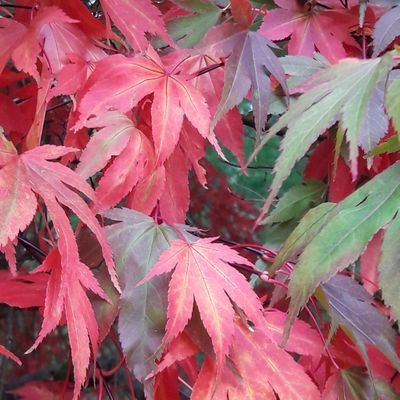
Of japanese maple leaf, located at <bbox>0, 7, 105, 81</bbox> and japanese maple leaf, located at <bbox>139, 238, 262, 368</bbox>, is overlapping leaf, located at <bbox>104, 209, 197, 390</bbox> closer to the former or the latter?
japanese maple leaf, located at <bbox>139, 238, 262, 368</bbox>

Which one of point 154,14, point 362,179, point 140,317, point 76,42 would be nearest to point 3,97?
point 76,42

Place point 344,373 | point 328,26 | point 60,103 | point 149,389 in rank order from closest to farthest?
point 149,389
point 344,373
point 328,26
point 60,103

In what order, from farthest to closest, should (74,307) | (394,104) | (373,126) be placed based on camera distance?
(373,126)
(74,307)
(394,104)

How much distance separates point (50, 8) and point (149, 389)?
0.43 m

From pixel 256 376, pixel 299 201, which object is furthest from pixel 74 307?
pixel 299 201

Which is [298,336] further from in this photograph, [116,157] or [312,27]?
[312,27]

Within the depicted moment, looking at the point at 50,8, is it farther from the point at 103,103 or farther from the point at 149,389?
the point at 149,389

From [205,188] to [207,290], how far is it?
0.56 feet

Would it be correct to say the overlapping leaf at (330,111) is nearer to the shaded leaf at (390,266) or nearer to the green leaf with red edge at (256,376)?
the shaded leaf at (390,266)

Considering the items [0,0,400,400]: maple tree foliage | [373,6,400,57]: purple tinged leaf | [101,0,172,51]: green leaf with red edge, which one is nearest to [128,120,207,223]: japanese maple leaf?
[0,0,400,400]: maple tree foliage

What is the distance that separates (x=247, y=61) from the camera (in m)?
0.74

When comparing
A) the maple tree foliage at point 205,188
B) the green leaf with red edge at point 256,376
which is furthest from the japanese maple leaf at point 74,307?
the green leaf with red edge at point 256,376

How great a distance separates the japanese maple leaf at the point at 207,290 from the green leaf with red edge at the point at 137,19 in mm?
254

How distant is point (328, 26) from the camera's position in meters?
0.84
